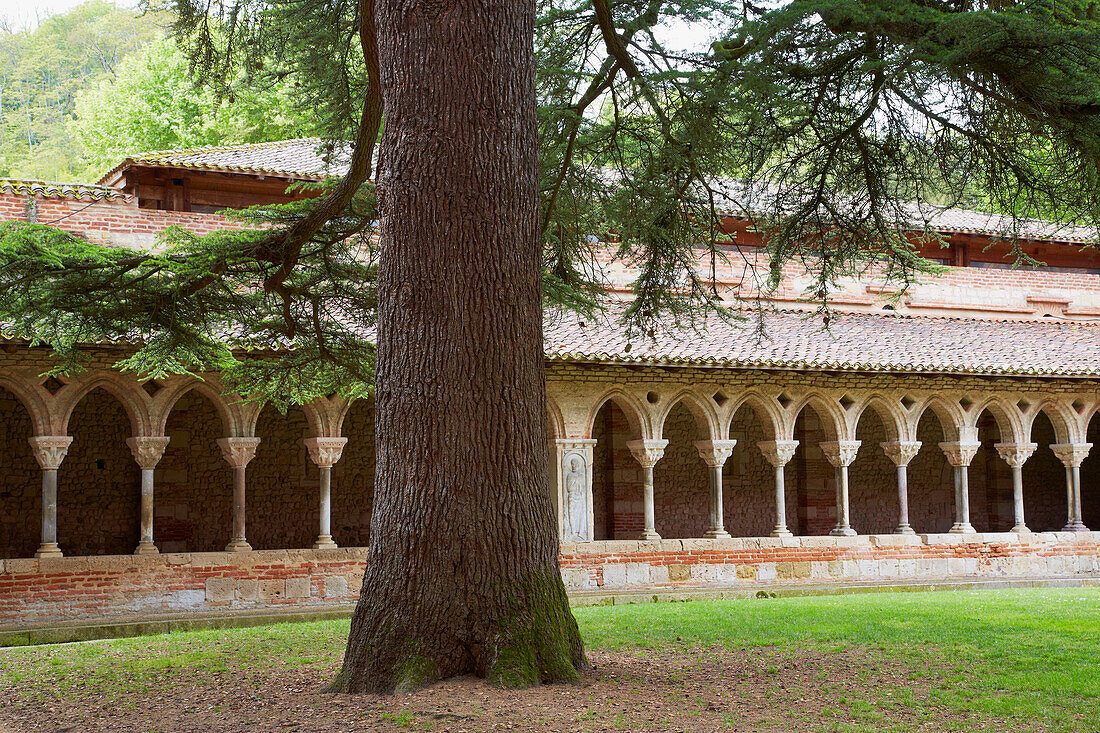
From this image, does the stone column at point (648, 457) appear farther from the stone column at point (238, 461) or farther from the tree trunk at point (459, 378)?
the tree trunk at point (459, 378)

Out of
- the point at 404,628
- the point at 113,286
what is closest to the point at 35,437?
the point at 113,286

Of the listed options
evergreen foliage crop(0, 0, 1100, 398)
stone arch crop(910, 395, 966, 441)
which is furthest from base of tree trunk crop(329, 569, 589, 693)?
stone arch crop(910, 395, 966, 441)

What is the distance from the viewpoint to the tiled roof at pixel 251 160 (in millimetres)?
14898

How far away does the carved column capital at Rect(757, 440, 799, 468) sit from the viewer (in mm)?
15055

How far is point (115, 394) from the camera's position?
1229cm

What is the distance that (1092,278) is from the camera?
67.1ft

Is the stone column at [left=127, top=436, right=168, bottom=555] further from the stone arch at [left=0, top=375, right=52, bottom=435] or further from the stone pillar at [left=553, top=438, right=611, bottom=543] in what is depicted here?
the stone pillar at [left=553, top=438, right=611, bottom=543]

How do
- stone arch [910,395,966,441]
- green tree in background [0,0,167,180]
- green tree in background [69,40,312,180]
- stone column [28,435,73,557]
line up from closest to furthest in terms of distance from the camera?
stone column [28,435,73,557] < stone arch [910,395,966,441] < green tree in background [69,40,312,180] < green tree in background [0,0,167,180]

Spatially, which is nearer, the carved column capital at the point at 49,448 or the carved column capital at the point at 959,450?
the carved column capital at the point at 49,448

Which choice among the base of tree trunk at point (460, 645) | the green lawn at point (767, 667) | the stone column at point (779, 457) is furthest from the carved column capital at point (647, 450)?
the base of tree trunk at point (460, 645)

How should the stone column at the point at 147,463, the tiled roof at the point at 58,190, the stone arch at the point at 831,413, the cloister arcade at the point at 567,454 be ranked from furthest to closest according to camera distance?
the stone arch at the point at 831,413, the tiled roof at the point at 58,190, the cloister arcade at the point at 567,454, the stone column at the point at 147,463

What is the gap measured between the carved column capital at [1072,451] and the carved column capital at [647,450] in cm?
640

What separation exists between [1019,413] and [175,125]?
22.1m

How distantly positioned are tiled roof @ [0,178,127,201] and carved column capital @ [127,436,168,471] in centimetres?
400
